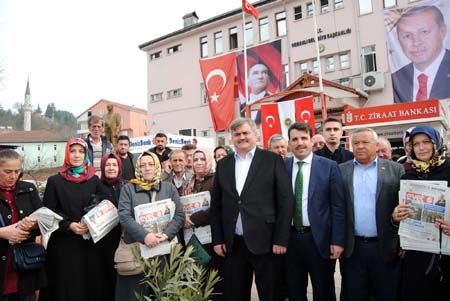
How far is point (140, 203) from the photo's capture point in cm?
330

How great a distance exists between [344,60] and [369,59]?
1293 mm

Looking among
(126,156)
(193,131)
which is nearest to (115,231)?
(126,156)

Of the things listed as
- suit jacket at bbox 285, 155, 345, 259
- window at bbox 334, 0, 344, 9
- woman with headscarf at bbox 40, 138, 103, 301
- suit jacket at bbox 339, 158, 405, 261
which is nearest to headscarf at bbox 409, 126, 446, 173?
suit jacket at bbox 339, 158, 405, 261

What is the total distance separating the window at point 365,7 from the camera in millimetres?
17453

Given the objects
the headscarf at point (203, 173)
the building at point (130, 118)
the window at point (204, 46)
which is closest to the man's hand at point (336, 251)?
the headscarf at point (203, 173)

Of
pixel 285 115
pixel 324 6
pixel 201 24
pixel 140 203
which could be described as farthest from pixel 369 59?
pixel 140 203

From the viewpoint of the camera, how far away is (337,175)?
3.14m

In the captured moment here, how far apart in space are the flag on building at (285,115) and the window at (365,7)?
11.3 meters

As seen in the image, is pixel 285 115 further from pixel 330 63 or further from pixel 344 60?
pixel 330 63

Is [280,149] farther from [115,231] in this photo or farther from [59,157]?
[59,157]

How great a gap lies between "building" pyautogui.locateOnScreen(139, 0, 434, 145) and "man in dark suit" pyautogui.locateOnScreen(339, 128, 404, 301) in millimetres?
13559

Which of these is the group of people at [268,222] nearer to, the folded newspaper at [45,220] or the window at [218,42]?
the folded newspaper at [45,220]

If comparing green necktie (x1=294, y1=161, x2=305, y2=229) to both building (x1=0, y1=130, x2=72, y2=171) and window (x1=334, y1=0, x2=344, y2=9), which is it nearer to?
window (x1=334, y1=0, x2=344, y2=9)

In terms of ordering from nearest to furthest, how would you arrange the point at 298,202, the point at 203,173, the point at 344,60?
the point at 298,202 < the point at 203,173 < the point at 344,60
